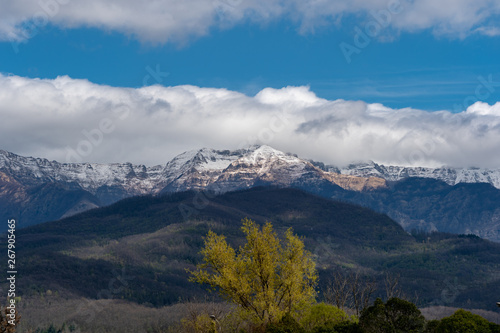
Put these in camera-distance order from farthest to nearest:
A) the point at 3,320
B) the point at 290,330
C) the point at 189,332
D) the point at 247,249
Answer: the point at 189,332 → the point at 247,249 → the point at 290,330 → the point at 3,320

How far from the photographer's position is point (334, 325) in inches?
2741

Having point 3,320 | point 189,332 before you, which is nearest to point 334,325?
point 189,332

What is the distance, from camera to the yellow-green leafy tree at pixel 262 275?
67.1 meters

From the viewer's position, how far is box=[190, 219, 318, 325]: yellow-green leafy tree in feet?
220

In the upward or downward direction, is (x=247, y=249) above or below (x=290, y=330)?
above

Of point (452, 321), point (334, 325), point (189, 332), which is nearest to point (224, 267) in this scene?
point (334, 325)

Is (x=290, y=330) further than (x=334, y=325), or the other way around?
(x=334, y=325)

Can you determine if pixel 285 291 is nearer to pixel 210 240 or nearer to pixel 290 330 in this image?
pixel 290 330

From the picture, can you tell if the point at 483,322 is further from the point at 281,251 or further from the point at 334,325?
the point at 281,251

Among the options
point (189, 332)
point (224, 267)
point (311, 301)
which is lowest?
point (189, 332)

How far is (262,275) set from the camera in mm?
68375

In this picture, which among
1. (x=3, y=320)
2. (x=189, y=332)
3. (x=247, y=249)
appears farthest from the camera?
(x=189, y=332)

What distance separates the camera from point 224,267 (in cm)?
6781

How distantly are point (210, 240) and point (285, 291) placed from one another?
11002 millimetres
